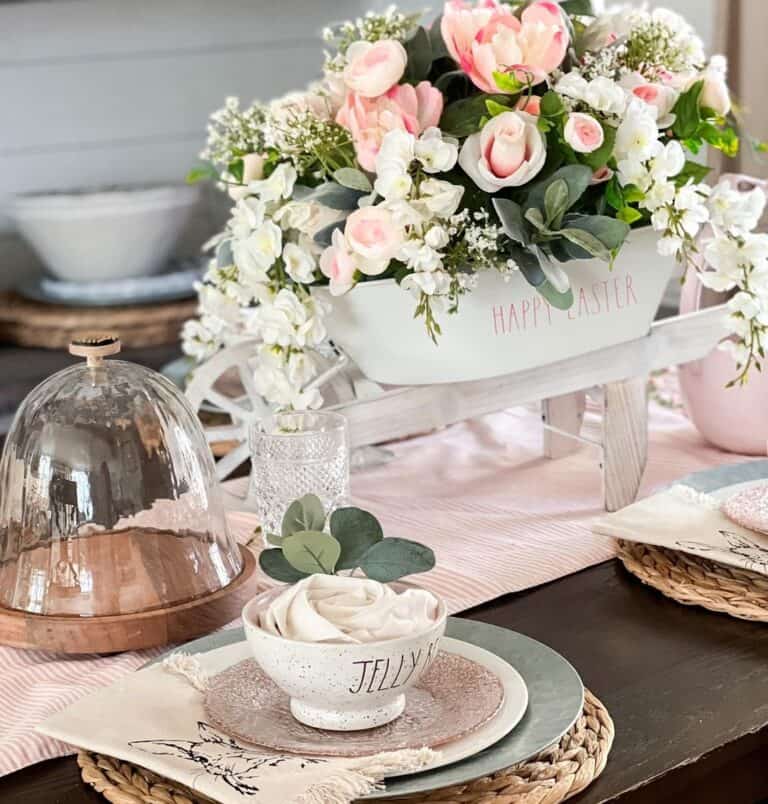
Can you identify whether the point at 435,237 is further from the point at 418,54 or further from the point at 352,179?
the point at 418,54

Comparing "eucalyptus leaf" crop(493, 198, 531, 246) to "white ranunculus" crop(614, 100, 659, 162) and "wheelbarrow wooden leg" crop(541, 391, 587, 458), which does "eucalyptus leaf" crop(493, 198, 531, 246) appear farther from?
"wheelbarrow wooden leg" crop(541, 391, 587, 458)

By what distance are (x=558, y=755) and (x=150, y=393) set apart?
441 mm

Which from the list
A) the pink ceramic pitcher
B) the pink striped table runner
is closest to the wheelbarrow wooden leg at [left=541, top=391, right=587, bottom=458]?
the pink striped table runner

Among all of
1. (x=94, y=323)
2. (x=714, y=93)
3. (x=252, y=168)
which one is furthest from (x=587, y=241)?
(x=94, y=323)

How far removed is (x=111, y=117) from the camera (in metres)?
3.13

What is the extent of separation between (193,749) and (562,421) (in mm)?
808

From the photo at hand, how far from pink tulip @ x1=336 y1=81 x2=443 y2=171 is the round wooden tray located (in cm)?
152

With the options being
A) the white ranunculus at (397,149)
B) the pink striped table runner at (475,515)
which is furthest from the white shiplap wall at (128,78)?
the white ranunculus at (397,149)

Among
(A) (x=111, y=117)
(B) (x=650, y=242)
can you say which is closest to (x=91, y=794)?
(B) (x=650, y=242)

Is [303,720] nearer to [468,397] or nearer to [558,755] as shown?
[558,755]

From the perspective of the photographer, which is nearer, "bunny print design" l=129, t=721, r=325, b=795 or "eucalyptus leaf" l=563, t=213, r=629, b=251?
"bunny print design" l=129, t=721, r=325, b=795

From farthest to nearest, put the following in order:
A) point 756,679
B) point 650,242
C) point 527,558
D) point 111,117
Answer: point 111,117 < point 650,242 < point 527,558 < point 756,679

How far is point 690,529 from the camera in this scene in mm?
1133

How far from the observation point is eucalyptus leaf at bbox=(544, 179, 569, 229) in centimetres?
113
